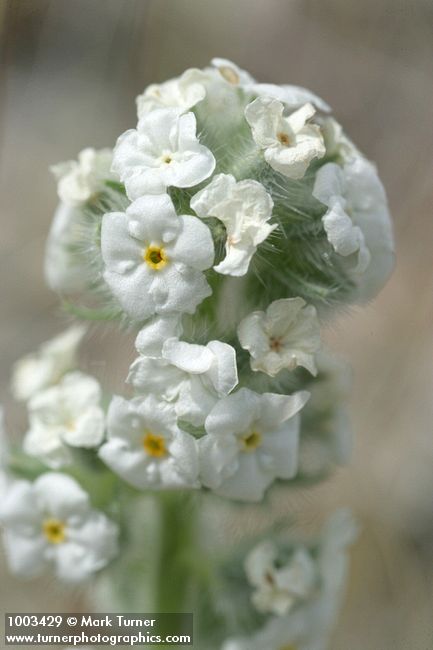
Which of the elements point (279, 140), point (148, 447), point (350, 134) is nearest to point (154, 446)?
point (148, 447)

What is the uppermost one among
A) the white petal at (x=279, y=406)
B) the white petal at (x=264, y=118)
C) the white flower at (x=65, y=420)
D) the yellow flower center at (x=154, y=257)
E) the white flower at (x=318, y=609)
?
the white petal at (x=264, y=118)

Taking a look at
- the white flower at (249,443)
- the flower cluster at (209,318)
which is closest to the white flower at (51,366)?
the flower cluster at (209,318)

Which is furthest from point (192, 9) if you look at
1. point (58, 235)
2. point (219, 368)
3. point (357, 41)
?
point (219, 368)

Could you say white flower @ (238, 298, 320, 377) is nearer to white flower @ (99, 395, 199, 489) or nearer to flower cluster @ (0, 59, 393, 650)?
flower cluster @ (0, 59, 393, 650)

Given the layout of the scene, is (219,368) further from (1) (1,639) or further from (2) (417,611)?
(2) (417,611)

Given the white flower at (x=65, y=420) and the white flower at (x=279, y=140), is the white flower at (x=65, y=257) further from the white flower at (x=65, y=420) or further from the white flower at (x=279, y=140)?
the white flower at (x=279, y=140)
